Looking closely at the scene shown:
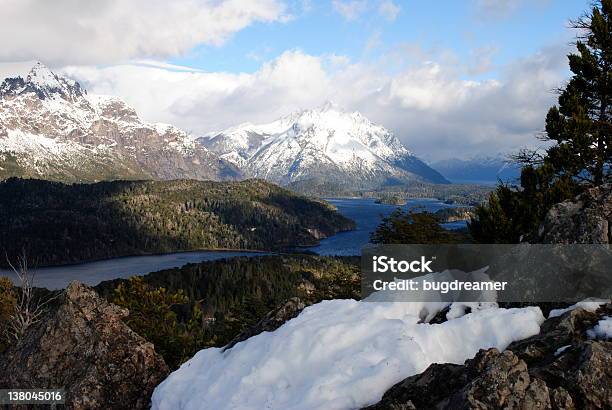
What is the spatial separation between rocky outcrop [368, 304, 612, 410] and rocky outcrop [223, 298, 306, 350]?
A: 6.58 metres

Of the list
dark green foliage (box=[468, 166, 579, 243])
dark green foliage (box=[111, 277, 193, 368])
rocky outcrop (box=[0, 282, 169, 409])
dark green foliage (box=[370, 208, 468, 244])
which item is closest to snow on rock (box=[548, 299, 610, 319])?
dark green foliage (box=[468, 166, 579, 243])

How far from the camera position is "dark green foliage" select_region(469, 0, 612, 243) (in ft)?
84.5

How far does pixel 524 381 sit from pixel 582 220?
10.9m

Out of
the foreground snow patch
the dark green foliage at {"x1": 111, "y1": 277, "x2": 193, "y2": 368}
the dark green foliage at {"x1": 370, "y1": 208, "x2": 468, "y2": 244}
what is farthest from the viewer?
the dark green foliage at {"x1": 370, "y1": 208, "x2": 468, "y2": 244}

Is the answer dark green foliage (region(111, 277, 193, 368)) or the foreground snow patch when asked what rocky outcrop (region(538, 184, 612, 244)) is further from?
dark green foliage (region(111, 277, 193, 368))

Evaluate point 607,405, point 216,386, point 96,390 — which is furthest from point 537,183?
point 96,390

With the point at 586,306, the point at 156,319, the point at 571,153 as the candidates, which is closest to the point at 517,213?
the point at 571,153

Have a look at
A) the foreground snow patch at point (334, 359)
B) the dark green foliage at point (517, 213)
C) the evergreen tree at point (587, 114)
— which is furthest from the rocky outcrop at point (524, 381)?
the evergreen tree at point (587, 114)

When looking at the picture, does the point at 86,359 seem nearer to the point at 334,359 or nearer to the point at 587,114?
the point at 334,359

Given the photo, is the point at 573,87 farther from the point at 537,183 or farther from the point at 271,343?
the point at 271,343

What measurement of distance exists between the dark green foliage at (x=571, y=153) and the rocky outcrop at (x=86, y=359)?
20018mm

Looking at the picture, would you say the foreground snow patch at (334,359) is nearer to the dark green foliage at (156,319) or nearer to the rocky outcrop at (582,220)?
the rocky outcrop at (582,220)

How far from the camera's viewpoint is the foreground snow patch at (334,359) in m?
12.4

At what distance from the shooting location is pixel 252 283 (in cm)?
19688
